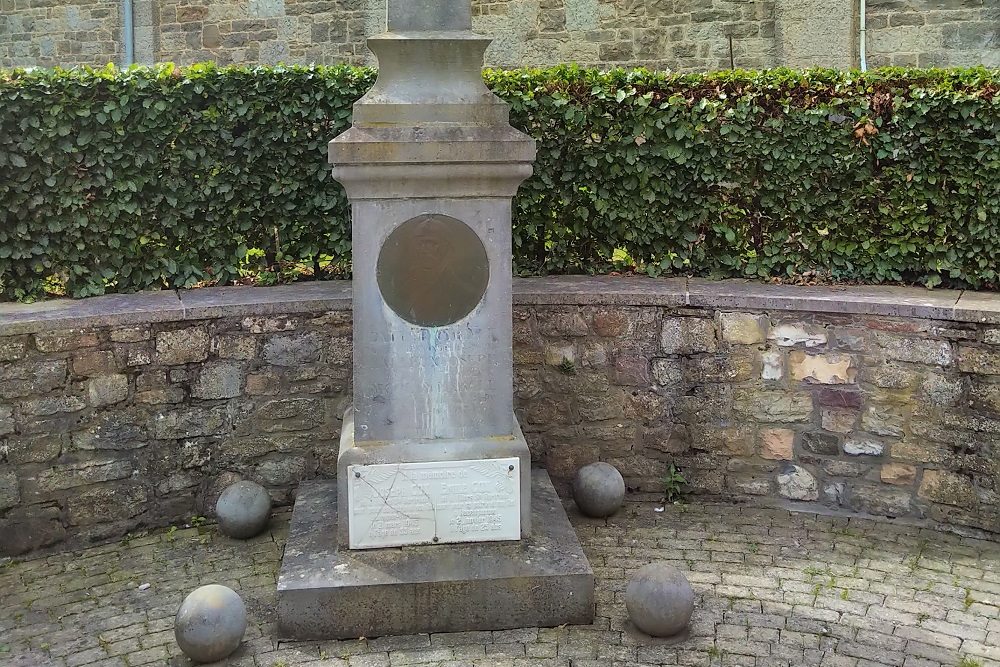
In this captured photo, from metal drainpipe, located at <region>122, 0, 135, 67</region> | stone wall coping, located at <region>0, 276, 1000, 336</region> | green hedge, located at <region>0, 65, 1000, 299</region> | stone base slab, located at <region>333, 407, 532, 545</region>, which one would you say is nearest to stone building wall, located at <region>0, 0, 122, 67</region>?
metal drainpipe, located at <region>122, 0, 135, 67</region>

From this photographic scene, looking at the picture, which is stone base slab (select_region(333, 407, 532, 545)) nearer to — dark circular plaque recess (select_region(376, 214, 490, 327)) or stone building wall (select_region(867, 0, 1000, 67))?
dark circular plaque recess (select_region(376, 214, 490, 327))

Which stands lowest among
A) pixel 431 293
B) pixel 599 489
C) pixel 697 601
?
pixel 697 601

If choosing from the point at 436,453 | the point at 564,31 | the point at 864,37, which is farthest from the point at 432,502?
the point at 564,31

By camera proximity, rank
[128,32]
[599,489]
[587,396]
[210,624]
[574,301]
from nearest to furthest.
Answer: [210,624], [599,489], [574,301], [587,396], [128,32]

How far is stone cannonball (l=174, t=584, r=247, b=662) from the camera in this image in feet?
11.9

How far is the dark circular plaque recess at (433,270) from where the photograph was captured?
4051mm

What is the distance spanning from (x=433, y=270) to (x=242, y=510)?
170 cm

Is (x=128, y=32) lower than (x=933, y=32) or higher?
higher

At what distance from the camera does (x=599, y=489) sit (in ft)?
16.6

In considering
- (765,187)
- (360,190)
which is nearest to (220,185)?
(360,190)

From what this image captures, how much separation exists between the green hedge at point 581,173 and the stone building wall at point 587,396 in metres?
0.29

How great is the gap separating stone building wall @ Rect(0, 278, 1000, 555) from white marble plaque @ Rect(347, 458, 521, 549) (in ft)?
4.05

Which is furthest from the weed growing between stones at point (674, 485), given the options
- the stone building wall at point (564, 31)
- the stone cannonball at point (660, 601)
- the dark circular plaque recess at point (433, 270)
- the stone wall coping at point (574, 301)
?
the stone building wall at point (564, 31)

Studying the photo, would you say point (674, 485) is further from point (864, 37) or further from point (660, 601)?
point (864, 37)
